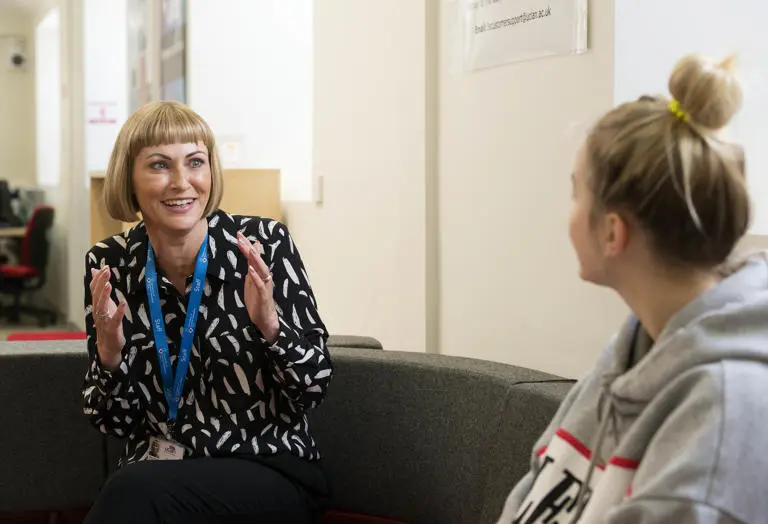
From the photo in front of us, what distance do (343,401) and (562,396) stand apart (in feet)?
2.44

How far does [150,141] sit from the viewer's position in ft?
7.61

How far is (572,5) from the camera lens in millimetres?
Answer: 2430

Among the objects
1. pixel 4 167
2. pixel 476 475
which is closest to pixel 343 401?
pixel 476 475

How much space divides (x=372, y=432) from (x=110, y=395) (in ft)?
2.07

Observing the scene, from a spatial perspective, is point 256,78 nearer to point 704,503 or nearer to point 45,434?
point 45,434

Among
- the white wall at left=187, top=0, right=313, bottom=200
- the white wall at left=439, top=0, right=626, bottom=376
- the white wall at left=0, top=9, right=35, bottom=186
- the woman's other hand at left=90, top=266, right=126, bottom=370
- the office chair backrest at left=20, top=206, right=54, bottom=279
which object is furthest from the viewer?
the white wall at left=0, top=9, right=35, bottom=186

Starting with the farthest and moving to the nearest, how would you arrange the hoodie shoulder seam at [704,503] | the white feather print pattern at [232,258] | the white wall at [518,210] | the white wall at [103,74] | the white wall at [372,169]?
the white wall at [103,74], the white wall at [372,169], the white wall at [518,210], the white feather print pattern at [232,258], the hoodie shoulder seam at [704,503]

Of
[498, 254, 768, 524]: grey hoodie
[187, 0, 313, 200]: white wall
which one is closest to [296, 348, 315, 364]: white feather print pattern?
[498, 254, 768, 524]: grey hoodie

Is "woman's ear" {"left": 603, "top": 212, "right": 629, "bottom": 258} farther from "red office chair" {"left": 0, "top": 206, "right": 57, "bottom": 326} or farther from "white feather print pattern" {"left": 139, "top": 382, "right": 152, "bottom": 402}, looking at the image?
"red office chair" {"left": 0, "top": 206, "right": 57, "bottom": 326}

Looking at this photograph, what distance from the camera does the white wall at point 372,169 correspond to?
3.21 metres

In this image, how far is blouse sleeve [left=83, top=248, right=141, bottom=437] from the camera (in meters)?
2.20

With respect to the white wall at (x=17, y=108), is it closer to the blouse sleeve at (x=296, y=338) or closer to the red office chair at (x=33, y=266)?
the red office chair at (x=33, y=266)

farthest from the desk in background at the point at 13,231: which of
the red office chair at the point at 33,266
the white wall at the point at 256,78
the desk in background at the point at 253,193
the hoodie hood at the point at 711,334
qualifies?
the hoodie hood at the point at 711,334

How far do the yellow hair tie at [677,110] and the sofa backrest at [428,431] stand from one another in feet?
2.47
